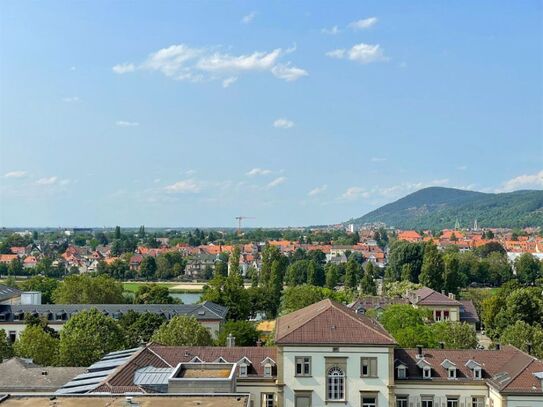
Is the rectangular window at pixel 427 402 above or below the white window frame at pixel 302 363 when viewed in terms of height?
below

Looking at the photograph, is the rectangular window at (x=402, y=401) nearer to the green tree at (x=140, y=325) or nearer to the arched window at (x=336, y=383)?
the arched window at (x=336, y=383)

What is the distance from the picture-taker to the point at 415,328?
4709 cm

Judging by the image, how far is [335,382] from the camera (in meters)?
31.8

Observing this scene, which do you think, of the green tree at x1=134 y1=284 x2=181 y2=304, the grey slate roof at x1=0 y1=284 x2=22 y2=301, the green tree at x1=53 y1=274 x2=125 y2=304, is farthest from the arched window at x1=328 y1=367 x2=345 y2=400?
the green tree at x1=53 y1=274 x2=125 y2=304

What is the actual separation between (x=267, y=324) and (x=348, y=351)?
42.5 meters

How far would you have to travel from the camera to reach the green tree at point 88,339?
1604 inches

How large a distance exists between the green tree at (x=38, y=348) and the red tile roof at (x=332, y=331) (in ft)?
54.3

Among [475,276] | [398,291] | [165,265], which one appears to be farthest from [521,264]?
[165,265]

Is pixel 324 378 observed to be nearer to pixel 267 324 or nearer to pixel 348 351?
pixel 348 351

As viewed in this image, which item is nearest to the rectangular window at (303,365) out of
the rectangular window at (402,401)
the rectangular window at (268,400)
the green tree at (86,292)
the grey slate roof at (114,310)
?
the rectangular window at (268,400)

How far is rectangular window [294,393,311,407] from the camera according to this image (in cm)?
3159

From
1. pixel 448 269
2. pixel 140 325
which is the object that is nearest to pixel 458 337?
pixel 140 325

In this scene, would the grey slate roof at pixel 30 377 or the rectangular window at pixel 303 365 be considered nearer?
the grey slate roof at pixel 30 377

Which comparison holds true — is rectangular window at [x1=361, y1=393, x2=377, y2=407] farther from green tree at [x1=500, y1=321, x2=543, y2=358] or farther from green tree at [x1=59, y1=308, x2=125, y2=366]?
green tree at [x1=500, y1=321, x2=543, y2=358]
